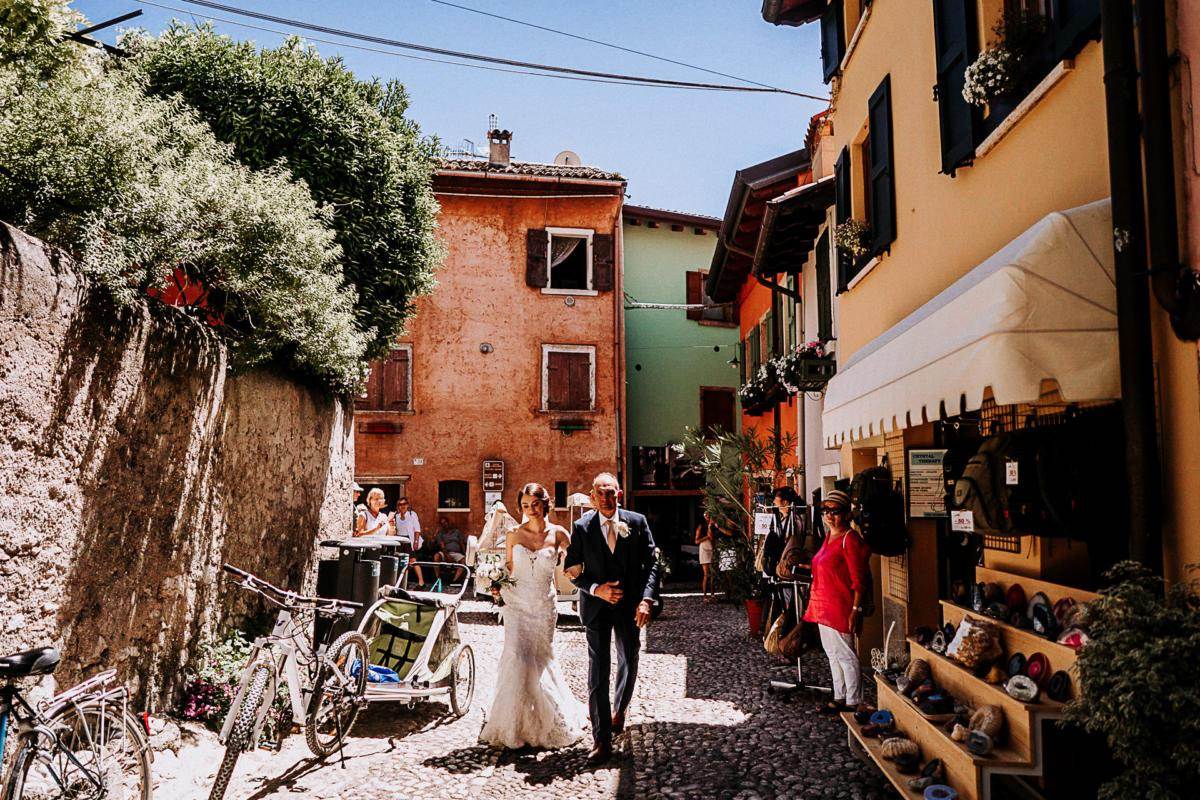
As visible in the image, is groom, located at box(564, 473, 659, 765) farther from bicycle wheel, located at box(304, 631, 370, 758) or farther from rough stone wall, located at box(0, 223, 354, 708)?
rough stone wall, located at box(0, 223, 354, 708)

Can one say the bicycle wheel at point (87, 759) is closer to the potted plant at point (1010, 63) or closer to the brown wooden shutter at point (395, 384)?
the potted plant at point (1010, 63)

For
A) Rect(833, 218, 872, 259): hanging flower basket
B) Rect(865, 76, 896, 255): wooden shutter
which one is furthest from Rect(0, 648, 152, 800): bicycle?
Rect(833, 218, 872, 259): hanging flower basket

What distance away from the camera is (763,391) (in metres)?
14.8

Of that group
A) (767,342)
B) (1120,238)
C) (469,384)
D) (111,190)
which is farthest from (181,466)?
(469,384)

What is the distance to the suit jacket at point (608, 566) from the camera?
19.7ft

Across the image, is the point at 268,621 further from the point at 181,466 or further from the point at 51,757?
the point at 51,757

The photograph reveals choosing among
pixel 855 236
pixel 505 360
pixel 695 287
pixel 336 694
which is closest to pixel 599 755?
pixel 336 694

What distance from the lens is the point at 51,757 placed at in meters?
3.72

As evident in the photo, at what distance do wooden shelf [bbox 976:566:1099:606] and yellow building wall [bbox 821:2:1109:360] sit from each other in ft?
5.95

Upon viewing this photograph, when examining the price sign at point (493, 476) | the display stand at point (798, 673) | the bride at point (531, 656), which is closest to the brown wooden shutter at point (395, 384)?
the price sign at point (493, 476)

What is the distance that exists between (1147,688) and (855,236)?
6260mm

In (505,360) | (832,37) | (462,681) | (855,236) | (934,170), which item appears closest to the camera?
(934,170)

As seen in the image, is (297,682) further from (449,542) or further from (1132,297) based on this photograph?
(449,542)

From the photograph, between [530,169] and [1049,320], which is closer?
[1049,320]
